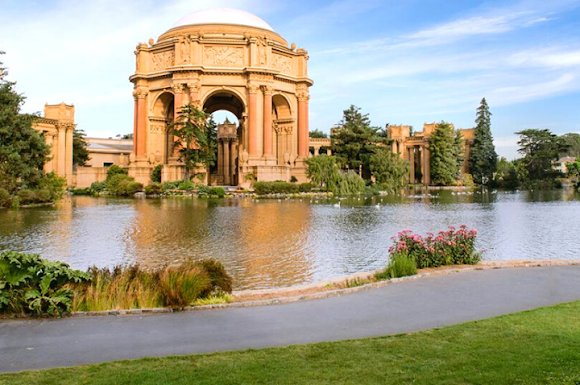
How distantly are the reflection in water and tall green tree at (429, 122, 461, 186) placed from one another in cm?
5713

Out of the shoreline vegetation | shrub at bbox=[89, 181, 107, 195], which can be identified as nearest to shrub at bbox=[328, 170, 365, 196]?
shrub at bbox=[89, 181, 107, 195]

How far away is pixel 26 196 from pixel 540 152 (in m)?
72.9

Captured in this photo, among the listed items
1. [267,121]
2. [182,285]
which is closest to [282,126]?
[267,121]

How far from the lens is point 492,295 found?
8805mm

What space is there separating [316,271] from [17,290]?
247 inches

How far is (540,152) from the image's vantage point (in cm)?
8356

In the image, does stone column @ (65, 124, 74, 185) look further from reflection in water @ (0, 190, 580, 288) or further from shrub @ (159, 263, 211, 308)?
shrub @ (159, 263, 211, 308)

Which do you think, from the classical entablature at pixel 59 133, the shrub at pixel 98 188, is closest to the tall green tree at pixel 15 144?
the shrub at pixel 98 188

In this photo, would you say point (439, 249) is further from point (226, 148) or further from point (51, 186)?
point (226, 148)

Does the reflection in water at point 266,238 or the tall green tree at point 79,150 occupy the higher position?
the tall green tree at point 79,150

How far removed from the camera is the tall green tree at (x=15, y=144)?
33.5m

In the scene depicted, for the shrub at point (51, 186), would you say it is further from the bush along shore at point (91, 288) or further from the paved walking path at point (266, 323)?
the paved walking path at point (266, 323)

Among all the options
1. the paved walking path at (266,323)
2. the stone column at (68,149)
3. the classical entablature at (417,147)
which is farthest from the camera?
the classical entablature at (417,147)

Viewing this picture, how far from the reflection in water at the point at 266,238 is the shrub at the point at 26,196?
6.74 metres
